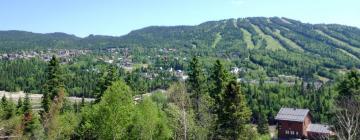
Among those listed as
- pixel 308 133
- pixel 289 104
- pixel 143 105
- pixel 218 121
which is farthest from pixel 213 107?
pixel 289 104

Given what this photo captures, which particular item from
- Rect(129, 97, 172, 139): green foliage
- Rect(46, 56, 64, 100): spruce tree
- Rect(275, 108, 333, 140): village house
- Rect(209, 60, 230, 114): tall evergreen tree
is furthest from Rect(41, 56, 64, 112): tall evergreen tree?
Rect(275, 108, 333, 140): village house

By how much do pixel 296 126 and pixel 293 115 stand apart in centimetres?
268

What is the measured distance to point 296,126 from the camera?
331ft

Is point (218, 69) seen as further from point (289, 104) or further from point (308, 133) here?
point (289, 104)

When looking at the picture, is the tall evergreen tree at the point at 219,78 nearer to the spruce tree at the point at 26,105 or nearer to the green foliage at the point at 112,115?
the green foliage at the point at 112,115

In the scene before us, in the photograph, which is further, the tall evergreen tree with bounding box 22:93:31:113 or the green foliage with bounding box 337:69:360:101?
the tall evergreen tree with bounding box 22:93:31:113

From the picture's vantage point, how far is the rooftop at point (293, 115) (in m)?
101

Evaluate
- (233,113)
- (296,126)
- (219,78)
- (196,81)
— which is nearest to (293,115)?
(296,126)

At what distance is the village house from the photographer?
3927 inches

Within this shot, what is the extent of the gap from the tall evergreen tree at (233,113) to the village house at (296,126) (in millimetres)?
57342

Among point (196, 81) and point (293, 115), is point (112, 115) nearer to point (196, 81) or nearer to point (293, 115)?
point (196, 81)

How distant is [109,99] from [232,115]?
41.4 ft

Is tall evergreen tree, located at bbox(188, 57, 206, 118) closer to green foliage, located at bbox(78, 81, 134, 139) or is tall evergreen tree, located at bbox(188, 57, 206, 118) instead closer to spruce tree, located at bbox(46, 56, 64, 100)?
green foliage, located at bbox(78, 81, 134, 139)

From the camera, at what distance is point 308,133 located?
328ft
